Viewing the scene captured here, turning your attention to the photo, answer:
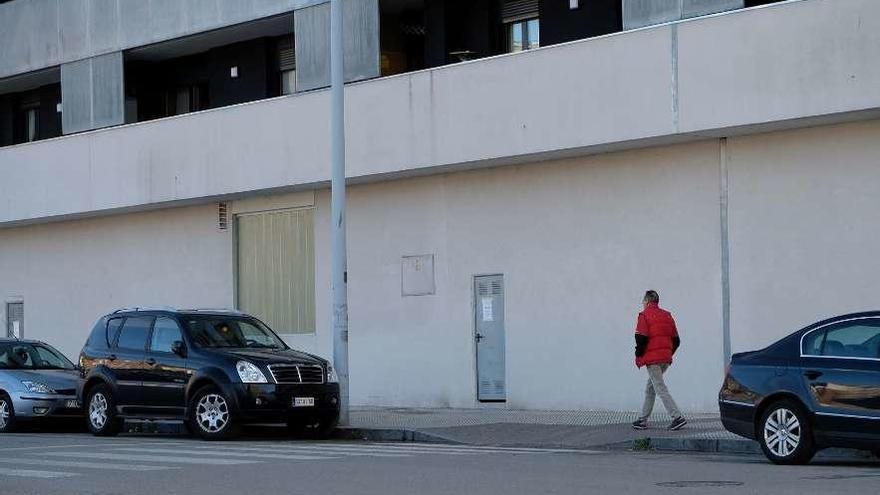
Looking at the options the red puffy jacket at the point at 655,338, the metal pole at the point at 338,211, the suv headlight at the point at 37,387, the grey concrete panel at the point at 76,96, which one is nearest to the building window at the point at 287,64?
the grey concrete panel at the point at 76,96

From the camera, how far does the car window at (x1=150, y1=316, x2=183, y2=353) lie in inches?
832

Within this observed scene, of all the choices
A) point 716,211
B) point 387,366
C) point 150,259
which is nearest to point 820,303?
point 716,211

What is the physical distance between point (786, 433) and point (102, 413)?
1081cm

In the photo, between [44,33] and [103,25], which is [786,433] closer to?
[103,25]

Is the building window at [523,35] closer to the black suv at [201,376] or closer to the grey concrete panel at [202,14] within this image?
the grey concrete panel at [202,14]

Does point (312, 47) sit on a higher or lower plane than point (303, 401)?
higher

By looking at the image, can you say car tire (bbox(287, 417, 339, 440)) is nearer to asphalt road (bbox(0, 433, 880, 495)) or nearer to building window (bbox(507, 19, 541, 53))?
asphalt road (bbox(0, 433, 880, 495))

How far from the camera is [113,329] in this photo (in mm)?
22125

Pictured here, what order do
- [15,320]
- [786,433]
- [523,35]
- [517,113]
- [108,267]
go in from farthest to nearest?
1. [15,320]
2. [108,267]
3. [523,35]
4. [517,113]
5. [786,433]

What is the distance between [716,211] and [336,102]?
5.90m

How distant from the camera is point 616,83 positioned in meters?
22.5

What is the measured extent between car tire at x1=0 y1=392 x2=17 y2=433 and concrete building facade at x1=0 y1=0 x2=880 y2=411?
6715 millimetres

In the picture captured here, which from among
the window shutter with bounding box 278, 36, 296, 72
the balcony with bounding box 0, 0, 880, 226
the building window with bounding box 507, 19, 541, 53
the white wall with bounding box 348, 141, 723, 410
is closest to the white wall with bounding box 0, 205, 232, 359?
the balcony with bounding box 0, 0, 880, 226

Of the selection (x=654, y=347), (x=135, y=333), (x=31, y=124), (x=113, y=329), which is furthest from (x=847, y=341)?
(x=31, y=124)
